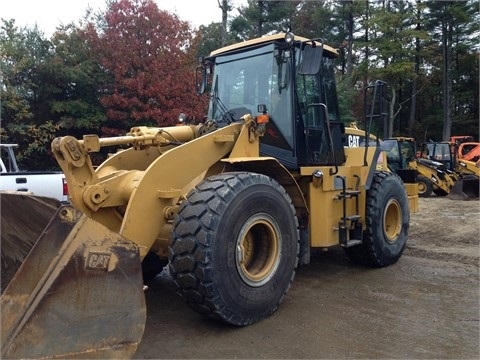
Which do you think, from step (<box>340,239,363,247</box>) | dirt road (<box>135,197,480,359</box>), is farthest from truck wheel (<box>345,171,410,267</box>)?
step (<box>340,239,363,247</box>)

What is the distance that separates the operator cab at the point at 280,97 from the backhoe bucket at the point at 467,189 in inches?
495

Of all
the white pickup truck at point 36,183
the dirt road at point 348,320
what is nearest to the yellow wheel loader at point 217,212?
the dirt road at point 348,320

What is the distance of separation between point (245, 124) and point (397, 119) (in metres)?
33.0

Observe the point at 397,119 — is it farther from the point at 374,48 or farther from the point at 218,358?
the point at 218,358

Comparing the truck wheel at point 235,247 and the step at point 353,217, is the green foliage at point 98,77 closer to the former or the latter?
the step at point 353,217

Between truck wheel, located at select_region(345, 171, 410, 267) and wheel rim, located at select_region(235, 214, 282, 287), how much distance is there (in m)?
2.08

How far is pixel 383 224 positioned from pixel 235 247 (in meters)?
2.91

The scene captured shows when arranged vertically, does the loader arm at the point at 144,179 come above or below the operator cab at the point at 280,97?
below

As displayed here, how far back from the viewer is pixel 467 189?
1644 centimetres

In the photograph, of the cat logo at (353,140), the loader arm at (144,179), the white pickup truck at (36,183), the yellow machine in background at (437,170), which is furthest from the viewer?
the yellow machine in background at (437,170)

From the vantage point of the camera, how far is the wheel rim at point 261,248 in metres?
3.95

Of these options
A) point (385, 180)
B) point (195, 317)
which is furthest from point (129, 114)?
point (195, 317)

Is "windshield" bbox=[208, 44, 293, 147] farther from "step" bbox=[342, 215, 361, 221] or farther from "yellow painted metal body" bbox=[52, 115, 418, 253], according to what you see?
"step" bbox=[342, 215, 361, 221]

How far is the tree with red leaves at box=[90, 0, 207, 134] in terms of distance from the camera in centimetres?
1552
